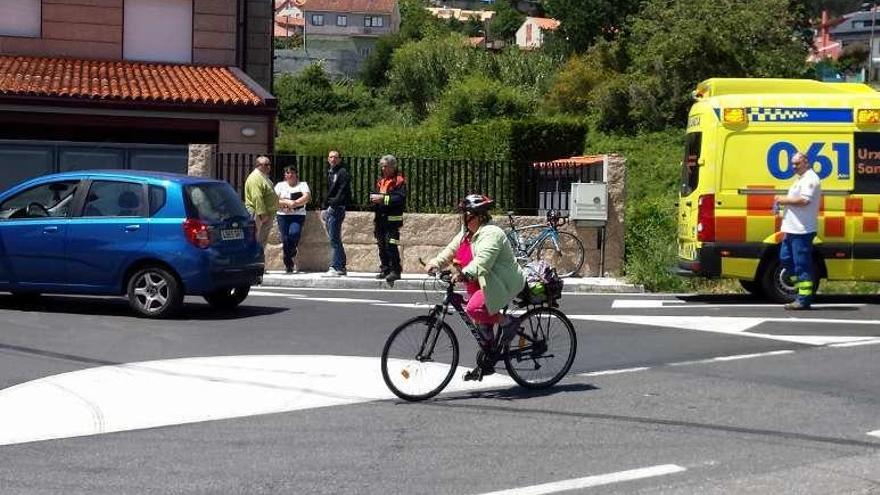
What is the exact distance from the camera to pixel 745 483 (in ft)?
23.5

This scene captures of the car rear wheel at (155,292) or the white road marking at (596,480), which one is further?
the car rear wheel at (155,292)

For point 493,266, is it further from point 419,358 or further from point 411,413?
point 411,413

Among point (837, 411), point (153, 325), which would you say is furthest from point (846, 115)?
point (153, 325)

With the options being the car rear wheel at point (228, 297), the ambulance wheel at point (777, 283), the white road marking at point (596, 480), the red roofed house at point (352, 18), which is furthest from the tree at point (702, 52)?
the red roofed house at point (352, 18)

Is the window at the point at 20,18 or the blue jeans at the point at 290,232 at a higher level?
the window at the point at 20,18

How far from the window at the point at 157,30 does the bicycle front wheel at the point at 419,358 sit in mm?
23144

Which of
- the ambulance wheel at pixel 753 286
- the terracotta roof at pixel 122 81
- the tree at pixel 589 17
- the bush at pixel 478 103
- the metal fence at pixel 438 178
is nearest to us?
the ambulance wheel at pixel 753 286

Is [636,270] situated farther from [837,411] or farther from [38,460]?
[38,460]

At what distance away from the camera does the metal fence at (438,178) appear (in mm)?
21781

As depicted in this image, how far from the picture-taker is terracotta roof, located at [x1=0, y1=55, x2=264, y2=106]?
1093 inches

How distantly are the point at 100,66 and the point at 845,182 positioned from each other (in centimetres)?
1939

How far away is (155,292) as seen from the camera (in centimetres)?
1411

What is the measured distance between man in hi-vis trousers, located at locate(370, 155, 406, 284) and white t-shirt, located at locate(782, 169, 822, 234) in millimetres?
5985

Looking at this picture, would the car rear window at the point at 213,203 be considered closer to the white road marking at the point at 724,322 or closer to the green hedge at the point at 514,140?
the white road marking at the point at 724,322
